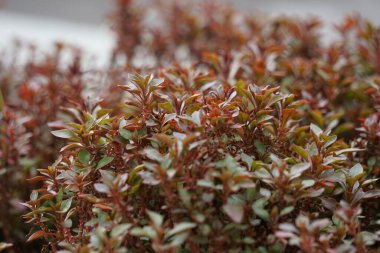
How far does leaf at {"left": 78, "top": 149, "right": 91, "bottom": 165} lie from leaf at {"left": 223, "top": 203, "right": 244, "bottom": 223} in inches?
18.3

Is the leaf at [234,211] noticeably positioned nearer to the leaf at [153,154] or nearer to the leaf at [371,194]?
the leaf at [153,154]

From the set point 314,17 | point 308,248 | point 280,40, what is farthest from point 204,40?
point 308,248

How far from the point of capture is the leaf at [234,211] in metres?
1.10

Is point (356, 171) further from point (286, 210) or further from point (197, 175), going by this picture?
point (197, 175)

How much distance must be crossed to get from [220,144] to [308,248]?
35cm

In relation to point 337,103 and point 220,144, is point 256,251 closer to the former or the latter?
point 220,144

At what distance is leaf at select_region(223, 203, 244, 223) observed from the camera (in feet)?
3.60

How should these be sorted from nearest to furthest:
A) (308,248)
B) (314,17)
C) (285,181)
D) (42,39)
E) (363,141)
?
1. (308,248)
2. (285,181)
3. (363,141)
4. (314,17)
5. (42,39)

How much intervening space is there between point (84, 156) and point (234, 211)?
50 cm

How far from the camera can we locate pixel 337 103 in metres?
2.26

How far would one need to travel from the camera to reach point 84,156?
1.39 m

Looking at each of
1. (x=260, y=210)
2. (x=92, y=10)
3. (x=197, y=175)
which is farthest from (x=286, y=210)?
(x=92, y=10)

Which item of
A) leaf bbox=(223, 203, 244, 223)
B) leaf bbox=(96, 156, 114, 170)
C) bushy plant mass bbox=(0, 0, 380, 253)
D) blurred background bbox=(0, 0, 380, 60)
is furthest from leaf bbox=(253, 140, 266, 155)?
blurred background bbox=(0, 0, 380, 60)

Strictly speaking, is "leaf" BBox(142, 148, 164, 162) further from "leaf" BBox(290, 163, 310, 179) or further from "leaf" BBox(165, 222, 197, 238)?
"leaf" BBox(290, 163, 310, 179)
